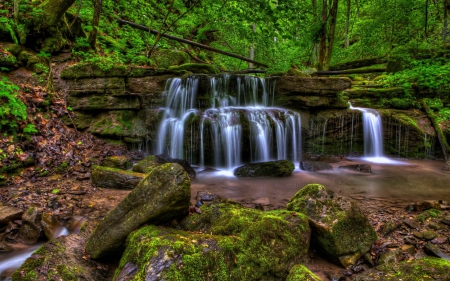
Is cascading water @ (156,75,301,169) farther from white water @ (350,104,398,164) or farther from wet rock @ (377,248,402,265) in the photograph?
wet rock @ (377,248,402,265)

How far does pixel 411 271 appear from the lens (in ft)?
7.57

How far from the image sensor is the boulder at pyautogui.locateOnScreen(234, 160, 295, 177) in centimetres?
696

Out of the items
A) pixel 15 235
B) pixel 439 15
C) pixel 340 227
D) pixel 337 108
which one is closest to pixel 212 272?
pixel 340 227

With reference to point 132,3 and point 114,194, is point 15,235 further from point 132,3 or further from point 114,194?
point 132,3

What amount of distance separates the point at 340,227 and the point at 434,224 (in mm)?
1726

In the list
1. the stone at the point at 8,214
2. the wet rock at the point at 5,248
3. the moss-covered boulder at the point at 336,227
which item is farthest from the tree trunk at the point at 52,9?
the moss-covered boulder at the point at 336,227

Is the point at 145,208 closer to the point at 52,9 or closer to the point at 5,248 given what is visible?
the point at 5,248

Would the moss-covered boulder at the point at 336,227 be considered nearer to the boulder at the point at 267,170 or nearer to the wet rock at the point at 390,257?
the wet rock at the point at 390,257

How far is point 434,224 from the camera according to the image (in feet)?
11.7

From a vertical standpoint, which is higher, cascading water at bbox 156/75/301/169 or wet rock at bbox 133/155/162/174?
cascading water at bbox 156/75/301/169

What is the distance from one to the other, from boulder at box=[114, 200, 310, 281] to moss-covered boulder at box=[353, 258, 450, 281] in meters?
0.65

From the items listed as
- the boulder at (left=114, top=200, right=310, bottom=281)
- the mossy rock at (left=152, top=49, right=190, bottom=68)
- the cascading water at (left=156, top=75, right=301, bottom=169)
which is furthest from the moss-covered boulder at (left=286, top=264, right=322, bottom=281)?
the mossy rock at (left=152, top=49, right=190, bottom=68)

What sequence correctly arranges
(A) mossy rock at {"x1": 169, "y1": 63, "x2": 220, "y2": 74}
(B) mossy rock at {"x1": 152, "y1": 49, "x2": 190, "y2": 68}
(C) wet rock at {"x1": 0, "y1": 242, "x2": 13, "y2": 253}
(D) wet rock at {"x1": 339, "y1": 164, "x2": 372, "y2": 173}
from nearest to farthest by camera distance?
(C) wet rock at {"x1": 0, "y1": 242, "x2": 13, "y2": 253}, (D) wet rock at {"x1": 339, "y1": 164, "x2": 372, "y2": 173}, (A) mossy rock at {"x1": 169, "y1": 63, "x2": 220, "y2": 74}, (B) mossy rock at {"x1": 152, "y1": 49, "x2": 190, "y2": 68}

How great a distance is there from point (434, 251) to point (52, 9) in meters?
11.4
